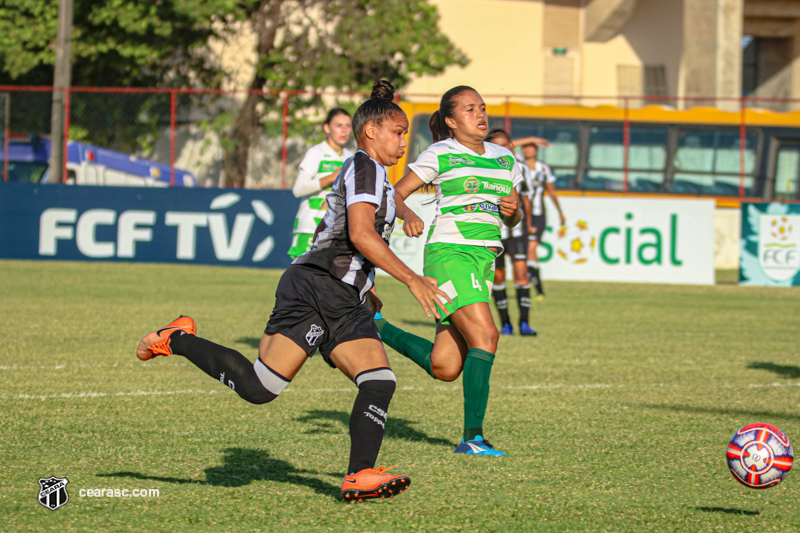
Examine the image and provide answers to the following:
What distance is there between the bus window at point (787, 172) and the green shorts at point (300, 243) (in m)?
18.5

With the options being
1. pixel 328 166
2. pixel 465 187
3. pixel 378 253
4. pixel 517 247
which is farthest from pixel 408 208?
pixel 517 247

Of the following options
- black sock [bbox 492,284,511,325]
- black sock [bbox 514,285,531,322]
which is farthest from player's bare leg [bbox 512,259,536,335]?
black sock [bbox 492,284,511,325]

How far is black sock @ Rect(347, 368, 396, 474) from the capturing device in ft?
13.4

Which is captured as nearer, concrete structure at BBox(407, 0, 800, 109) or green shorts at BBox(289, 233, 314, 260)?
green shorts at BBox(289, 233, 314, 260)

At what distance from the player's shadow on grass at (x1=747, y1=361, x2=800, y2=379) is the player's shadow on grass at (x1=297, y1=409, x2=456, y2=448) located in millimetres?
3855

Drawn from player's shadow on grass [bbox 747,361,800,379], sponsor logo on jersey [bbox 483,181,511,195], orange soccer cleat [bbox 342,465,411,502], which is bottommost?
player's shadow on grass [bbox 747,361,800,379]

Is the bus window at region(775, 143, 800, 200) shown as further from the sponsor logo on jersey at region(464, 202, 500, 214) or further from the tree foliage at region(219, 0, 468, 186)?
the sponsor logo on jersey at region(464, 202, 500, 214)

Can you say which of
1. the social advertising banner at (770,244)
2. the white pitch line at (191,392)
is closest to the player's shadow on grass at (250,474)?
the white pitch line at (191,392)

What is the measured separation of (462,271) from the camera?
5348 millimetres

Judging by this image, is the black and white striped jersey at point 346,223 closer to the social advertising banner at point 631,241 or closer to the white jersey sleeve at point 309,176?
the white jersey sleeve at point 309,176

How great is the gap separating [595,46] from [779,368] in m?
29.4

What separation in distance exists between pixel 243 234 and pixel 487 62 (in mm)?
19566

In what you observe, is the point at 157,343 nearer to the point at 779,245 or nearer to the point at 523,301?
the point at 523,301

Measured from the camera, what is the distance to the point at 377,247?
4180 millimetres
